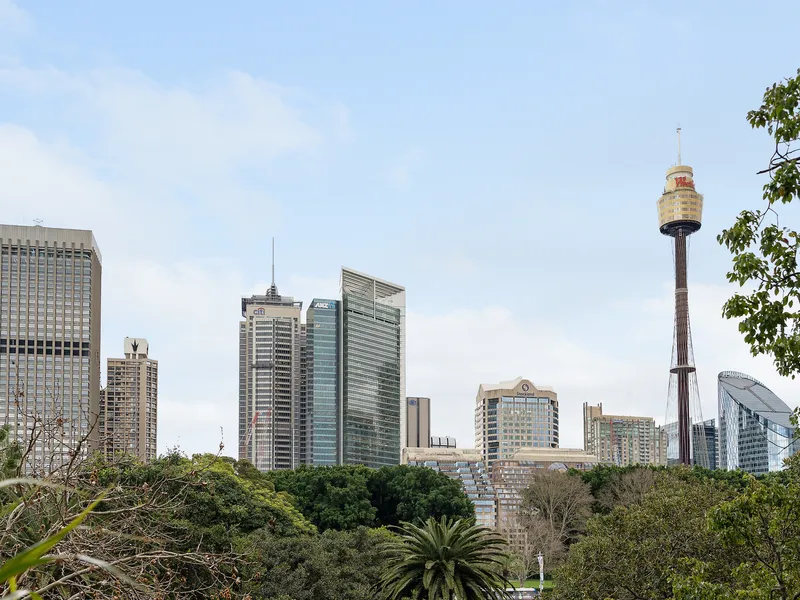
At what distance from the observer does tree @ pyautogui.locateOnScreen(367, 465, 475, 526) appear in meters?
61.2

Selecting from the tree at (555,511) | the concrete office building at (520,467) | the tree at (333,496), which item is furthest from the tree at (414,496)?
the concrete office building at (520,467)

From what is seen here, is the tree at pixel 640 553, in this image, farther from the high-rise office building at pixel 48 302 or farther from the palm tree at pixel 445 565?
the high-rise office building at pixel 48 302

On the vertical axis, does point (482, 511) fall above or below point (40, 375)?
below

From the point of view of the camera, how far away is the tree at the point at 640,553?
22.6 m

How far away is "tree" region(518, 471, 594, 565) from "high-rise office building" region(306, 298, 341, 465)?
408ft

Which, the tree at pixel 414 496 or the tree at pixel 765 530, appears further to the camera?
the tree at pixel 414 496

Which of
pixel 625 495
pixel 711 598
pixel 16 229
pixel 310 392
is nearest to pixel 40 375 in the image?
pixel 16 229

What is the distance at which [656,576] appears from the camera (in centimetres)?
2266

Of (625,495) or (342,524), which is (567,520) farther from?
(342,524)

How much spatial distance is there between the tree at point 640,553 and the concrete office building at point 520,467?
107 m

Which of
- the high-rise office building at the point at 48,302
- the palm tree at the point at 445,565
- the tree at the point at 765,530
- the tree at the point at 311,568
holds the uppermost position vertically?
the high-rise office building at the point at 48,302

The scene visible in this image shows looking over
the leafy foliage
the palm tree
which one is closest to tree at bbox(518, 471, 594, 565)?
the leafy foliage

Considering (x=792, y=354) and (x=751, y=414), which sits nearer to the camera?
(x=792, y=354)

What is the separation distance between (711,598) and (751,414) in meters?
202
